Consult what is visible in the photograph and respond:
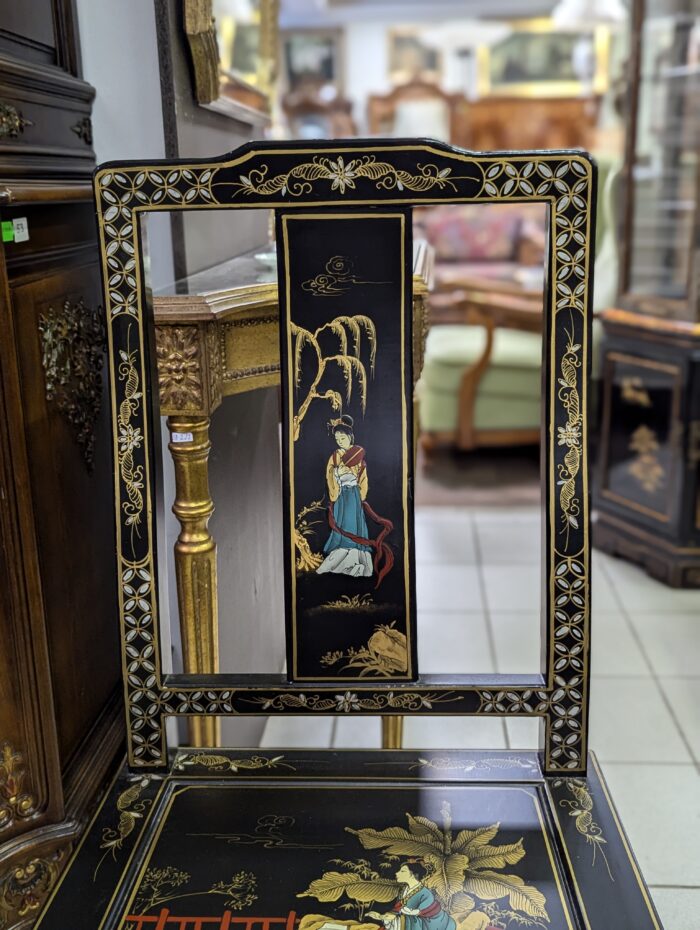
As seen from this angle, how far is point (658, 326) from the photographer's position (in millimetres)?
2982

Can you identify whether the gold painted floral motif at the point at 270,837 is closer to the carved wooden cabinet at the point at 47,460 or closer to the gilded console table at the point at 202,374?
the carved wooden cabinet at the point at 47,460

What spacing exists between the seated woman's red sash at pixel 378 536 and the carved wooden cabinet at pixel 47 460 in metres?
0.38

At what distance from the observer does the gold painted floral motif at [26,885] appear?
3.88ft

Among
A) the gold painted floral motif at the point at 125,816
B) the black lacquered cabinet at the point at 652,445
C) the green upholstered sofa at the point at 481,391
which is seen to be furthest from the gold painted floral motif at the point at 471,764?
the green upholstered sofa at the point at 481,391

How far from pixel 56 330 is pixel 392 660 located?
2.01 feet

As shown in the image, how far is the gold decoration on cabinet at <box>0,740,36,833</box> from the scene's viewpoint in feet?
3.86

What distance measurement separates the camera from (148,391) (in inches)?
44.0

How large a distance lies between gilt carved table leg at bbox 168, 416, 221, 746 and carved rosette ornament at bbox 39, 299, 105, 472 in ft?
0.40

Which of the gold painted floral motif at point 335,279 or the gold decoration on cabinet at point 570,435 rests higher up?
the gold painted floral motif at point 335,279

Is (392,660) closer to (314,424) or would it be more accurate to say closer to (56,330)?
(314,424)

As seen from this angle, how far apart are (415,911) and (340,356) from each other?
0.61 m

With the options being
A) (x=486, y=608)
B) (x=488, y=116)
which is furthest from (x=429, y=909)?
(x=488, y=116)

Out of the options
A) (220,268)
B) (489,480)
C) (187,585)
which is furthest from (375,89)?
(187,585)

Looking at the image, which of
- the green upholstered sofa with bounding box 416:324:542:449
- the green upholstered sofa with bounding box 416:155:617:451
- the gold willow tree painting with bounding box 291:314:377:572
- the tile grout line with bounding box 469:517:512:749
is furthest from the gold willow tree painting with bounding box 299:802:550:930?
the green upholstered sofa with bounding box 416:324:542:449
